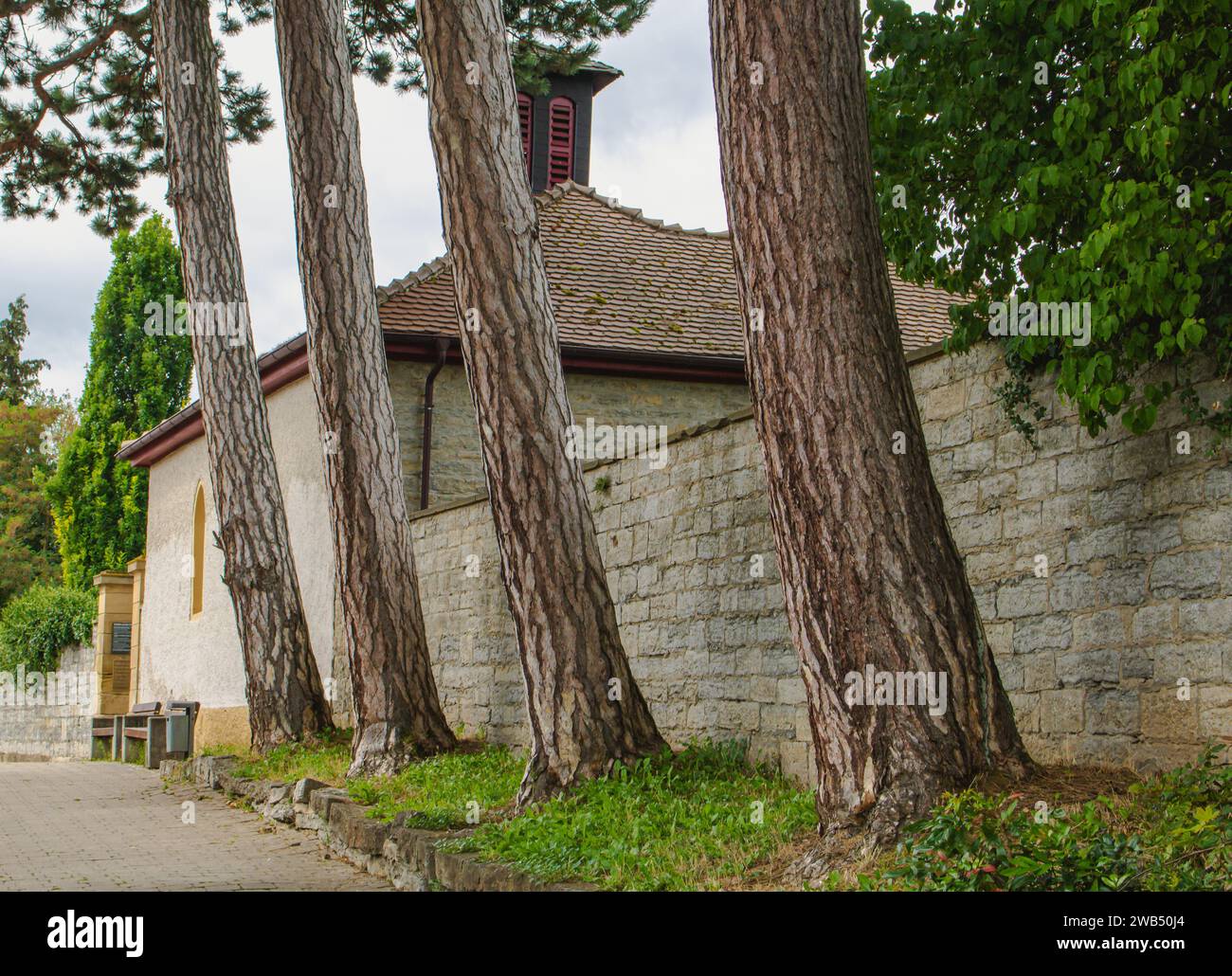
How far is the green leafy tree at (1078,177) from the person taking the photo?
18.2ft

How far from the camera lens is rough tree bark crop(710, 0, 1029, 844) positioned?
5.39m

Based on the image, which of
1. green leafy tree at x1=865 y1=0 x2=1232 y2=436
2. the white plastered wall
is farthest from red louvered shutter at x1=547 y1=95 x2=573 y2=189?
green leafy tree at x1=865 y1=0 x2=1232 y2=436

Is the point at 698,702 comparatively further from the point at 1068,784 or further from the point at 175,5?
the point at 175,5

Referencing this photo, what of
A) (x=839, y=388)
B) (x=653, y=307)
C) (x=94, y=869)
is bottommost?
(x=94, y=869)

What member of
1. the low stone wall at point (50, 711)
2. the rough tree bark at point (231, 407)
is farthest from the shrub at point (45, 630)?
the rough tree bark at point (231, 407)

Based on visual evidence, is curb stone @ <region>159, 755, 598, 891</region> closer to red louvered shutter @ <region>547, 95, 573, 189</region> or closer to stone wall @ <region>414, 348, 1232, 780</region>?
stone wall @ <region>414, 348, 1232, 780</region>

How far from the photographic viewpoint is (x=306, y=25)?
468 inches

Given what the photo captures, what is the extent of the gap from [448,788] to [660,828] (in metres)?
2.79

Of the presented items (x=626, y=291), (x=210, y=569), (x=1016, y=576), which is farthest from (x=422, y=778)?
(x=210, y=569)

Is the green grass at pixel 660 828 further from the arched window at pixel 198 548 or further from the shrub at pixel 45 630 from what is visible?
the shrub at pixel 45 630

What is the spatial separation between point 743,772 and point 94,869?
3936 mm

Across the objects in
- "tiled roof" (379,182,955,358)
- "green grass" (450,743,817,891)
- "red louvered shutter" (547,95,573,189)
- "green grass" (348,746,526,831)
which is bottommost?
"green grass" (348,746,526,831)

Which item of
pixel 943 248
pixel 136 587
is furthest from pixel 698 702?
pixel 136 587

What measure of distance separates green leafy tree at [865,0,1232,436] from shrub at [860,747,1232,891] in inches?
61.9
